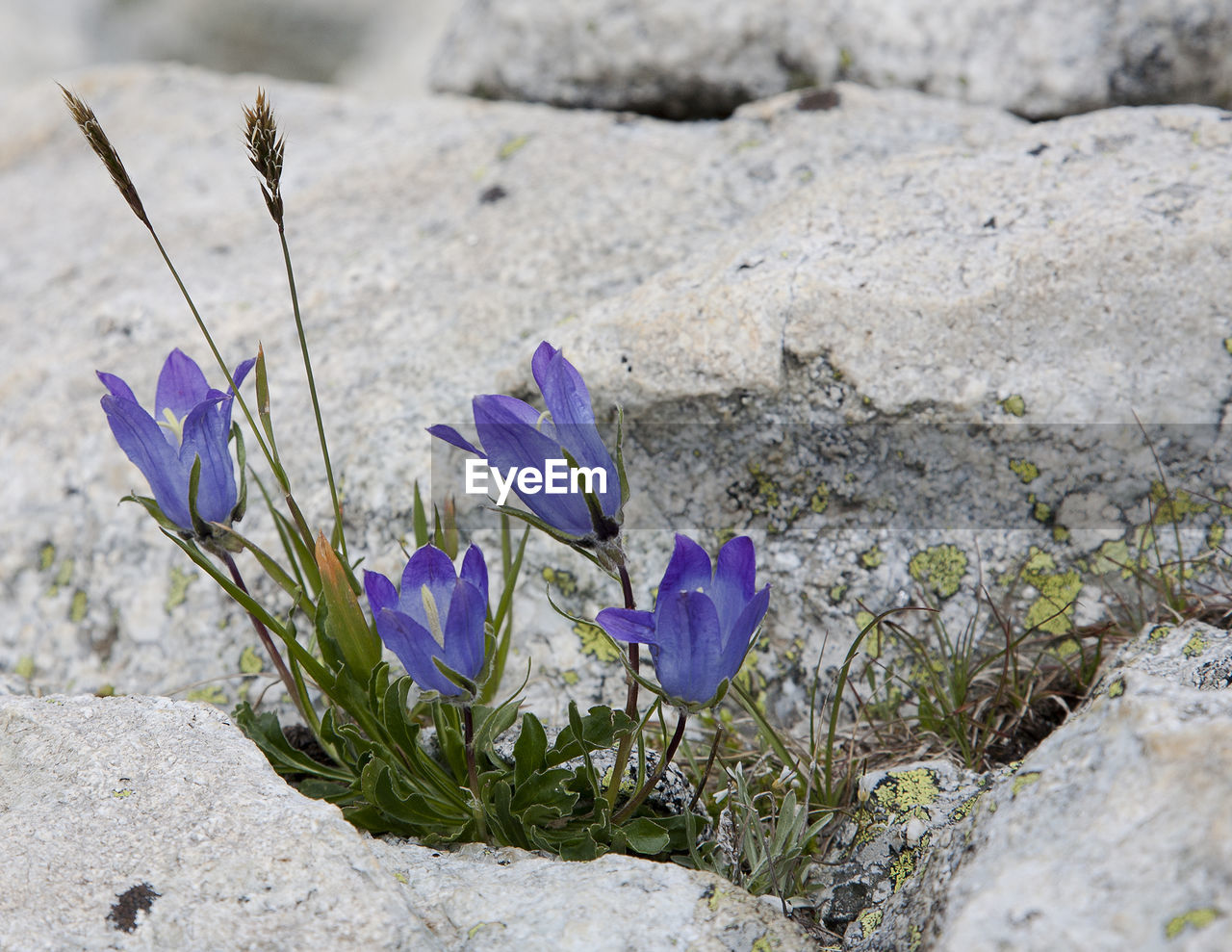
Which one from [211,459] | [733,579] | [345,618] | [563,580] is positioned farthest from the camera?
[563,580]

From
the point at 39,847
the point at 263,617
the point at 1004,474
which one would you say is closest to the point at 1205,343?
the point at 1004,474

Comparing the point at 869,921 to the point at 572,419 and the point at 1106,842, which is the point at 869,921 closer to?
the point at 1106,842

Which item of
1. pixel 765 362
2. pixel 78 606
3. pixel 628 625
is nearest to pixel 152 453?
pixel 628 625

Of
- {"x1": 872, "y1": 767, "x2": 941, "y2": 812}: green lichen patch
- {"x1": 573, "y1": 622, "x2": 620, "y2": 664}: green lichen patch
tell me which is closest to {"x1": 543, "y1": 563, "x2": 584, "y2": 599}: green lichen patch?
{"x1": 573, "y1": 622, "x2": 620, "y2": 664}: green lichen patch

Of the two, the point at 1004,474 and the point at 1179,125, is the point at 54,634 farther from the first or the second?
the point at 1179,125

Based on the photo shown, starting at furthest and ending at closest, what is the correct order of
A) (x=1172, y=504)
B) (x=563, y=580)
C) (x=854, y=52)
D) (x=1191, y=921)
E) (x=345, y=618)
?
1. (x=854, y=52)
2. (x=563, y=580)
3. (x=1172, y=504)
4. (x=345, y=618)
5. (x=1191, y=921)

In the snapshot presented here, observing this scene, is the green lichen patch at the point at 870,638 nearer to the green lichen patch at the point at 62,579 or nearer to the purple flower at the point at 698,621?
the purple flower at the point at 698,621

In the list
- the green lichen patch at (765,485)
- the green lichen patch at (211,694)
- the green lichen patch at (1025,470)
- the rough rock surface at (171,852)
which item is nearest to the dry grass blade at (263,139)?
the rough rock surface at (171,852)
